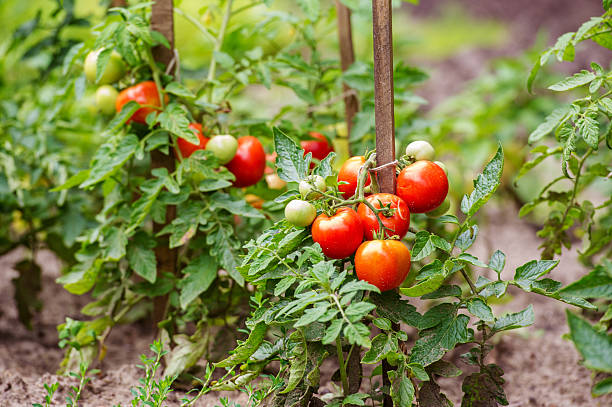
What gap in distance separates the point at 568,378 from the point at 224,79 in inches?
45.9

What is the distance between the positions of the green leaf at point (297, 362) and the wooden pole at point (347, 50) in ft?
2.55

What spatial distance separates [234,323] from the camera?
4.11ft

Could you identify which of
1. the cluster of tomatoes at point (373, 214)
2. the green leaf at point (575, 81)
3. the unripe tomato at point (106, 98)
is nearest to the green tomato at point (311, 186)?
the cluster of tomatoes at point (373, 214)

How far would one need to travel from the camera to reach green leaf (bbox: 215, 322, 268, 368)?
35.2 inches

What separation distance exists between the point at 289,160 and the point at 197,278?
1.26 ft

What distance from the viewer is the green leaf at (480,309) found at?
84cm

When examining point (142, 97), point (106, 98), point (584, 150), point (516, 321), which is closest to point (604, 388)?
point (516, 321)

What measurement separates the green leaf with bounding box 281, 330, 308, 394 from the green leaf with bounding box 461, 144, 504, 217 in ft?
1.14

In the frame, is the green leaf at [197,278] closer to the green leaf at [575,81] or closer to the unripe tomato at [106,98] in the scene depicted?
the unripe tomato at [106,98]

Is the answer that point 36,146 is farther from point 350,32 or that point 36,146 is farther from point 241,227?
point 350,32

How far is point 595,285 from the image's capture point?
2.46ft

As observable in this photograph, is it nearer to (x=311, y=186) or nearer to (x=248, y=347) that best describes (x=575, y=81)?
(x=311, y=186)

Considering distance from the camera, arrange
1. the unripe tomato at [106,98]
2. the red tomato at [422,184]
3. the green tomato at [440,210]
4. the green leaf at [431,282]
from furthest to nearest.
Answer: the unripe tomato at [106,98] < the green tomato at [440,210] < the red tomato at [422,184] < the green leaf at [431,282]

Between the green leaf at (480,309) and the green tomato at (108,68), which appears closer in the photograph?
the green leaf at (480,309)
